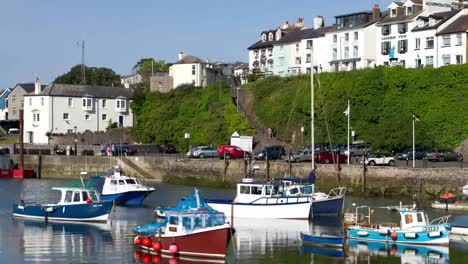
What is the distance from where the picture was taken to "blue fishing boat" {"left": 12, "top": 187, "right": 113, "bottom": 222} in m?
42.4

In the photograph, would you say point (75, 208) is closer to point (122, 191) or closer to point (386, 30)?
point (122, 191)

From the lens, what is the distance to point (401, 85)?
69375 millimetres

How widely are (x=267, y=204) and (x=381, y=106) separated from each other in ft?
92.9

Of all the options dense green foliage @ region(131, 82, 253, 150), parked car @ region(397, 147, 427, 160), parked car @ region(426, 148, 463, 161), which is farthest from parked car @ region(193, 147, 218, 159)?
parked car @ region(426, 148, 463, 161)

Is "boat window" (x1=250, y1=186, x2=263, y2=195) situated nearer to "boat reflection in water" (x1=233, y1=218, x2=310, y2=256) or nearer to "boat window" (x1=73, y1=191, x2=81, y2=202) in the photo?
"boat reflection in water" (x1=233, y1=218, x2=310, y2=256)

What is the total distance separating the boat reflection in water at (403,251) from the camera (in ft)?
108

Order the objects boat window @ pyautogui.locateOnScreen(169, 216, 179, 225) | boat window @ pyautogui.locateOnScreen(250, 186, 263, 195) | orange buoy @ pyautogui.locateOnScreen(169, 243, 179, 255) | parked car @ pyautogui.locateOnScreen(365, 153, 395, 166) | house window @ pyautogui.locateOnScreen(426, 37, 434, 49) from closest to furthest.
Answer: orange buoy @ pyautogui.locateOnScreen(169, 243, 179, 255) < boat window @ pyautogui.locateOnScreen(169, 216, 179, 225) < boat window @ pyautogui.locateOnScreen(250, 186, 263, 195) < parked car @ pyautogui.locateOnScreen(365, 153, 395, 166) < house window @ pyautogui.locateOnScreen(426, 37, 434, 49)

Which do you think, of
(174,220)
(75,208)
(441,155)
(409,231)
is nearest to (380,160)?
(441,155)

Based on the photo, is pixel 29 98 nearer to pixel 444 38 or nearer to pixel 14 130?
pixel 14 130

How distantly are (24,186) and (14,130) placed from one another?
45636 mm

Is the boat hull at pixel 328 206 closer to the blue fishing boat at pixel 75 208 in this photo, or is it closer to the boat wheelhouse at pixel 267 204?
the boat wheelhouse at pixel 267 204

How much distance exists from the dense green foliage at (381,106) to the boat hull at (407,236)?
29.3m

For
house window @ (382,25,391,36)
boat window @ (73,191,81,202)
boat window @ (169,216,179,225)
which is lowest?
boat window @ (169,216,179,225)

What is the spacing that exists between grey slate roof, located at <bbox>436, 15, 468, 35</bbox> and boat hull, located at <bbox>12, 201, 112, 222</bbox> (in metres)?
40.3
